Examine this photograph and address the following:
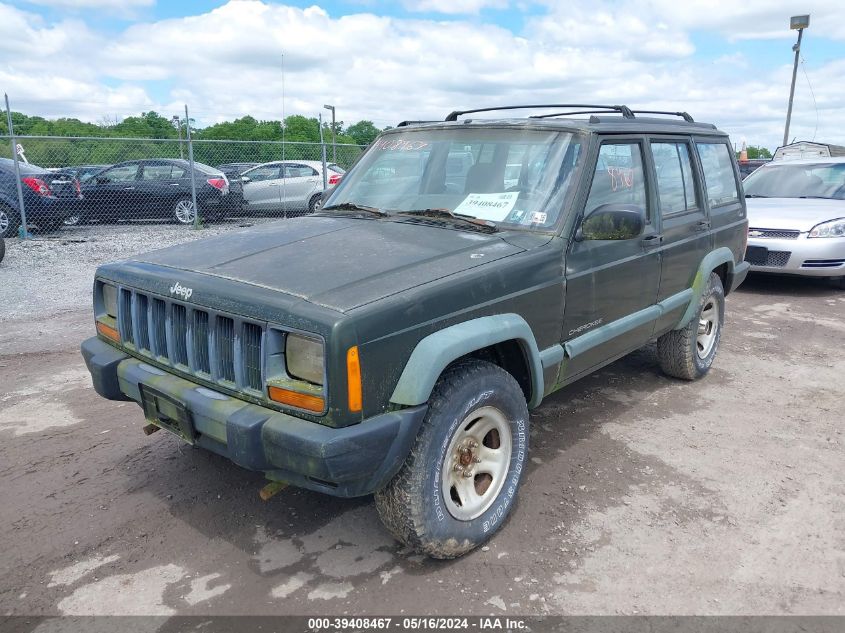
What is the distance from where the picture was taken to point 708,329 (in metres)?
5.47

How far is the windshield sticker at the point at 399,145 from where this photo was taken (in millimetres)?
4203

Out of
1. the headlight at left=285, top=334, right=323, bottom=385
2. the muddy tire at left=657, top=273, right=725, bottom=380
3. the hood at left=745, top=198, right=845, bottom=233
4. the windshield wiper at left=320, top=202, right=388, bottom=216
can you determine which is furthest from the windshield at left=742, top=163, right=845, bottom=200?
the headlight at left=285, top=334, right=323, bottom=385

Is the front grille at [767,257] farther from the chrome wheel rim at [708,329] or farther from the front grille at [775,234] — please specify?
the chrome wheel rim at [708,329]

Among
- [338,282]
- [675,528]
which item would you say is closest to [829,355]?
[675,528]

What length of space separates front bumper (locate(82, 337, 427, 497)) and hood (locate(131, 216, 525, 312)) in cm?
47

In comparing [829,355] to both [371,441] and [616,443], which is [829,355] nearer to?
[616,443]

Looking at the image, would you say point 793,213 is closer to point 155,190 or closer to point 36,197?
point 155,190

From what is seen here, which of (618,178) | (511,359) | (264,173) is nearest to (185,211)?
(264,173)

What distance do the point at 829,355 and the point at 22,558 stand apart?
634cm

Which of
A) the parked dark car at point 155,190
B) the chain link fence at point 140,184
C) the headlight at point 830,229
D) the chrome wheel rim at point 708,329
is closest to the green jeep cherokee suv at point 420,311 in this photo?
the chrome wheel rim at point 708,329

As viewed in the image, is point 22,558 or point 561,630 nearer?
point 561,630

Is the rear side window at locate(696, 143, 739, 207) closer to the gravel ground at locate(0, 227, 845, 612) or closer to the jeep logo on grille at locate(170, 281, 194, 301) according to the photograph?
the gravel ground at locate(0, 227, 845, 612)

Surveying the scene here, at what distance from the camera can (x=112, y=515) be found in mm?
3346

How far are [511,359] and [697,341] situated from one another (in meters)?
2.68
